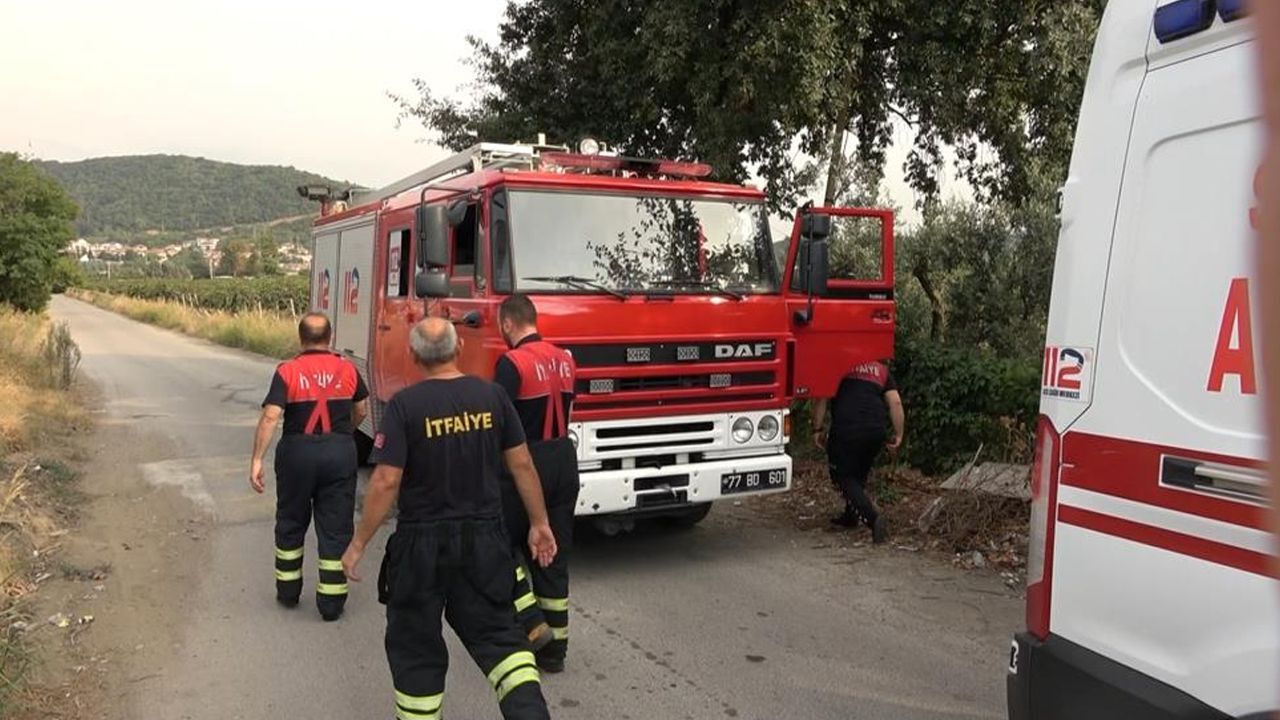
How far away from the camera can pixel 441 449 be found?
3.50 m

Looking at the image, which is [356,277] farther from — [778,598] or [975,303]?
[975,303]

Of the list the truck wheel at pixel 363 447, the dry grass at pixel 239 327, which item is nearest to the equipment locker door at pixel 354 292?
the truck wheel at pixel 363 447

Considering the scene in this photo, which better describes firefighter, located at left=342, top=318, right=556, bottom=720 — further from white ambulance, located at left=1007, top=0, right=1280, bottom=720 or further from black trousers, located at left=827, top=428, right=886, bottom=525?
black trousers, located at left=827, top=428, right=886, bottom=525

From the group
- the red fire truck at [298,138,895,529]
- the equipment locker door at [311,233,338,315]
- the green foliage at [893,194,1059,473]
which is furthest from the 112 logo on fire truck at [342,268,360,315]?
the green foliage at [893,194,1059,473]

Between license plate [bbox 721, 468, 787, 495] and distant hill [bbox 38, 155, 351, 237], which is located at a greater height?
distant hill [bbox 38, 155, 351, 237]

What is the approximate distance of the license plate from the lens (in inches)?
243

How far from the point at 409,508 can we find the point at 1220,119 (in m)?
2.75

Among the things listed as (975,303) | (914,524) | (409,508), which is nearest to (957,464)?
(914,524)

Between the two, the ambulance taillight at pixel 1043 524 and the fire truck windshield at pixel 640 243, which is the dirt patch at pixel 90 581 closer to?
the fire truck windshield at pixel 640 243

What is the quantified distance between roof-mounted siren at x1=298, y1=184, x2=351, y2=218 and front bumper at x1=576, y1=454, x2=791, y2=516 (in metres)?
6.49

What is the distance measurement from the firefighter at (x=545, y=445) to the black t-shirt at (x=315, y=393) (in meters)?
1.30

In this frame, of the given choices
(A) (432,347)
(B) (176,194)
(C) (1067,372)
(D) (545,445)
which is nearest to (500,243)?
(D) (545,445)

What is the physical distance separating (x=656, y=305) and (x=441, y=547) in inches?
113

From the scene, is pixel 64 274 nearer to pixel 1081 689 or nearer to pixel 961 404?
pixel 961 404
